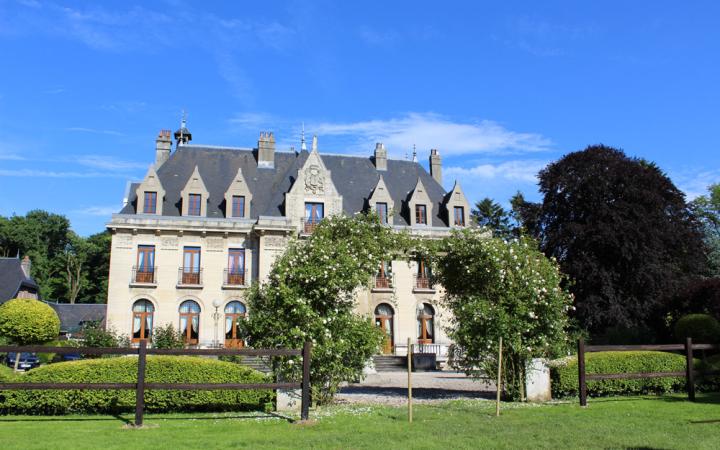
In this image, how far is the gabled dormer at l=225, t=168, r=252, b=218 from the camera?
112ft

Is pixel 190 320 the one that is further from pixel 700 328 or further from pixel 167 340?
pixel 700 328

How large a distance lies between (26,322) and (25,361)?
8.56m

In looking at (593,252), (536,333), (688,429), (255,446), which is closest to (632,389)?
(536,333)

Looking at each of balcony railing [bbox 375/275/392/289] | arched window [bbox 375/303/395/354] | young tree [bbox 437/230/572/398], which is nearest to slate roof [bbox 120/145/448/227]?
balcony railing [bbox 375/275/392/289]

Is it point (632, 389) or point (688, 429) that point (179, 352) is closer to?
point (688, 429)

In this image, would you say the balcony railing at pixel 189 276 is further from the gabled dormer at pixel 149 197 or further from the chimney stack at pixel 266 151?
the chimney stack at pixel 266 151

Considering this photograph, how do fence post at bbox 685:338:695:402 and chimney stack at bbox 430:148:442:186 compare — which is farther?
chimney stack at bbox 430:148:442:186

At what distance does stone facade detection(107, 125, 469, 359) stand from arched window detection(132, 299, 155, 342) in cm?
6

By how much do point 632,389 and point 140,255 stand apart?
26.5 meters

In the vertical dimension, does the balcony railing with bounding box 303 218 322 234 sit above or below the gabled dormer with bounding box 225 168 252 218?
below

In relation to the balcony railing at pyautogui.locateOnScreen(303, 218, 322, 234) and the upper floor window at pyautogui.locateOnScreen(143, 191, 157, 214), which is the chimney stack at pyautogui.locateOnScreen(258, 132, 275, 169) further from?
the upper floor window at pyautogui.locateOnScreen(143, 191, 157, 214)

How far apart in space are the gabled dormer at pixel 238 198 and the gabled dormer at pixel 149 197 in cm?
382

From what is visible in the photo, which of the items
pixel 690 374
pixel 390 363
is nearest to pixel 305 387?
pixel 690 374

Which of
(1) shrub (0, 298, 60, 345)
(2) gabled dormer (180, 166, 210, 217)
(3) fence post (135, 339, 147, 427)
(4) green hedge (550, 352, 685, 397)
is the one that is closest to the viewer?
(3) fence post (135, 339, 147, 427)
